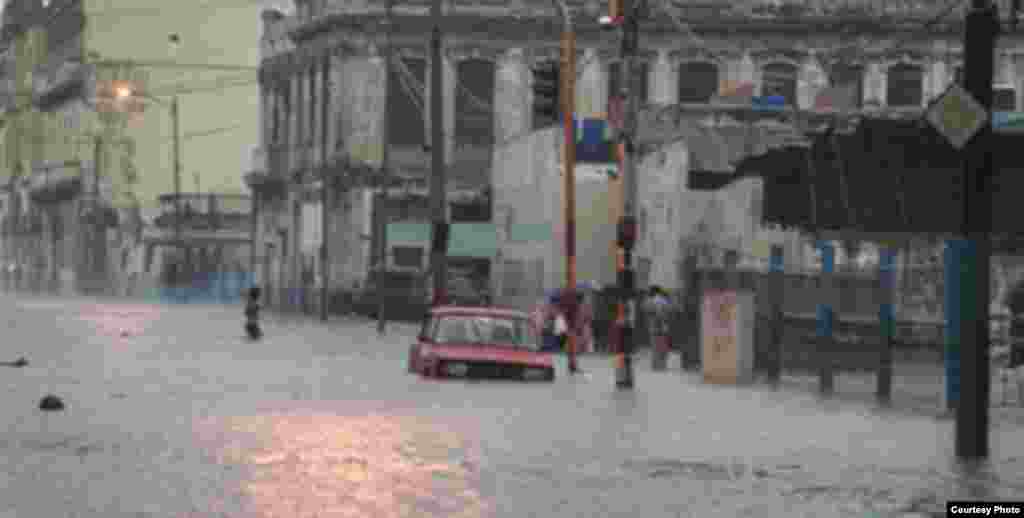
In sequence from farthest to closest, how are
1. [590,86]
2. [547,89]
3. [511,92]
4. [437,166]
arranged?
[590,86] → [511,92] → [437,166] → [547,89]

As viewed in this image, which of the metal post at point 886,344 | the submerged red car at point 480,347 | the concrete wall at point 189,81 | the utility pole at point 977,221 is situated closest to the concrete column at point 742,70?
the concrete wall at point 189,81

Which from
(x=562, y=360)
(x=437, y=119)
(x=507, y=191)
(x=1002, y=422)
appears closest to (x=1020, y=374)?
(x=1002, y=422)

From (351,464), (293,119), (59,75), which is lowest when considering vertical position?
(351,464)

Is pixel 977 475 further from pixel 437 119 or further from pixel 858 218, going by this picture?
pixel 437 119

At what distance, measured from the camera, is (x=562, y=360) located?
45.8 meters

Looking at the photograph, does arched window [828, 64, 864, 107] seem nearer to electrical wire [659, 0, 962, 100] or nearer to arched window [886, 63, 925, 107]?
electrical wire [659, 0, 962, 100]

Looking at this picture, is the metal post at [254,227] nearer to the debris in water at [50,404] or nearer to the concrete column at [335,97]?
the concrete column at [335,97]

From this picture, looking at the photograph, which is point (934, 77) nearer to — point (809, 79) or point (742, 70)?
point (809, 79)

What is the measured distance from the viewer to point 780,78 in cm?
8425

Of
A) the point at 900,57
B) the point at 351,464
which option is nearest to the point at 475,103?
the point at 900,57

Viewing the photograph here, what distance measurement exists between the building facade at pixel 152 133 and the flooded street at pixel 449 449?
80.4m

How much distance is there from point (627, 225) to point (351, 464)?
52.3ft

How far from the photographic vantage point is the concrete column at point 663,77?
84.4m

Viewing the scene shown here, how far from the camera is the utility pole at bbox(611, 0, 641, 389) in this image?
32.9 meters
